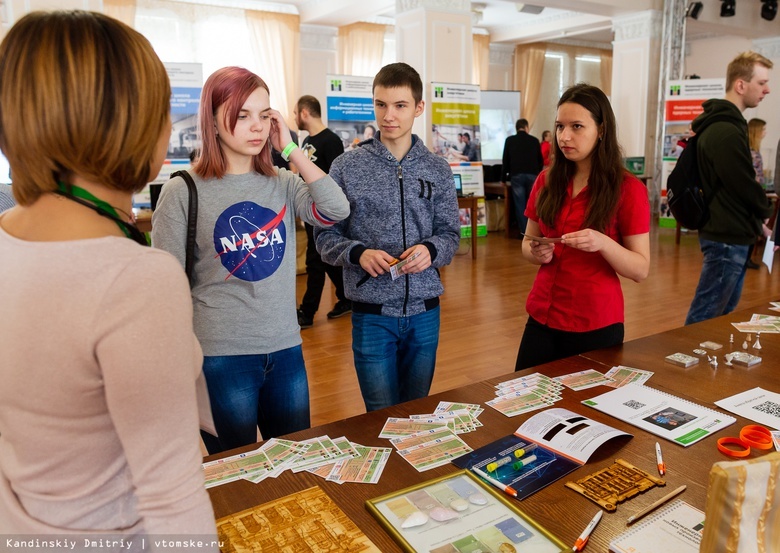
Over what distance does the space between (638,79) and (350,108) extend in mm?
4993

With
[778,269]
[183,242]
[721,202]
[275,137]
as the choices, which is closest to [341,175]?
[275,137]

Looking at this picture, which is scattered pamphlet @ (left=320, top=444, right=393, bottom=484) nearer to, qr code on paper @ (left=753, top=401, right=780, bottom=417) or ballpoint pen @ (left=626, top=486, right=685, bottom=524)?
ballpoint pen @ (left=626, top=486, right=685, bottom=524)

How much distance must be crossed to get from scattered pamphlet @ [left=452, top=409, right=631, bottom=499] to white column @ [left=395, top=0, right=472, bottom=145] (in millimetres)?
6642

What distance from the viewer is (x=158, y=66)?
687 mm

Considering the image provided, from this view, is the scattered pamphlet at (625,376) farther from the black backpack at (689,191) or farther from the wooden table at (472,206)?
the wooden table at (472,206)

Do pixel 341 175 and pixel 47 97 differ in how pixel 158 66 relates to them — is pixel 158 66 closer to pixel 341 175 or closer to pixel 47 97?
pixel 47 97

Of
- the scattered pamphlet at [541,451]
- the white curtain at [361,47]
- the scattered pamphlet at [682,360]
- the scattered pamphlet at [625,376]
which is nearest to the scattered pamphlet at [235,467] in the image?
the scattered pamphlet at [541,451]

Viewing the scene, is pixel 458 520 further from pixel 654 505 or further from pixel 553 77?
pixel 553 77

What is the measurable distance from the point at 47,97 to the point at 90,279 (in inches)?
7.7

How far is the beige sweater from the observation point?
62 centimetres

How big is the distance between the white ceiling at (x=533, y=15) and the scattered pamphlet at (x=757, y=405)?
706 centimetres

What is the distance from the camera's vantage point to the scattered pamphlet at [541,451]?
1178mm

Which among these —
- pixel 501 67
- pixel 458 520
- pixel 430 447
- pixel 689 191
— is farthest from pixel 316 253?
pixel 501 67

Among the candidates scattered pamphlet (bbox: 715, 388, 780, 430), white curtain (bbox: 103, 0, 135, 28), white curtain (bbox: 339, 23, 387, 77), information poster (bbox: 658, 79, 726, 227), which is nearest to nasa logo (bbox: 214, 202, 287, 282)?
scattered pamphlet (bbox: 715, 388, 780, 430)
